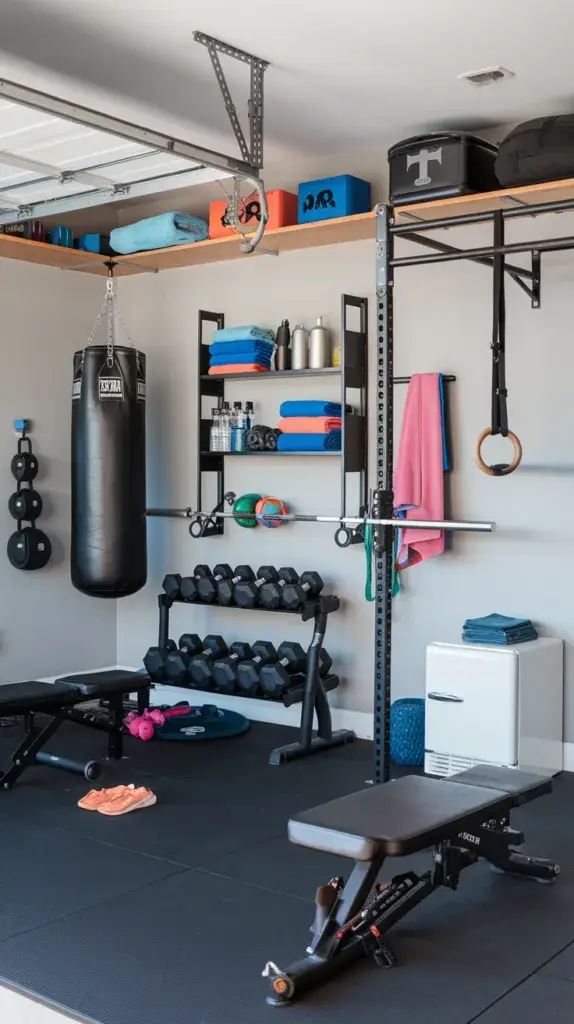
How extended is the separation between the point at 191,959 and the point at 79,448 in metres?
3.16

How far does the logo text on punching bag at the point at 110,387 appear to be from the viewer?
17.5 feet

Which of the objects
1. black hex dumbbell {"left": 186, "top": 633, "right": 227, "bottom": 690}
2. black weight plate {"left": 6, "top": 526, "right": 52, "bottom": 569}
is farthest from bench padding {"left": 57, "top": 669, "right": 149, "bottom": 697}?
black weight plate {"left": 6, "top": 526, "right": 52, "bottom": 569}

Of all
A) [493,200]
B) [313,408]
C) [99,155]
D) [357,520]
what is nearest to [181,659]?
[313,408]

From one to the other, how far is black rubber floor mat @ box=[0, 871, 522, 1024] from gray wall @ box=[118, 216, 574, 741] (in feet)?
6.98

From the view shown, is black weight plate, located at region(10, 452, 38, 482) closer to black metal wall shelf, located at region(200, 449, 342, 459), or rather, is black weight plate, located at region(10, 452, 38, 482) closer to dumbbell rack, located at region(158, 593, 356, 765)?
black metal wall shelf, located at region(200, 449, 342, 459)

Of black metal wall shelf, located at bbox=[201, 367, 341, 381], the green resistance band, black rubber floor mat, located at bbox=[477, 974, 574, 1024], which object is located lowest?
black rubber floor mat, located at bbox=[477, 974, 574, 1024]

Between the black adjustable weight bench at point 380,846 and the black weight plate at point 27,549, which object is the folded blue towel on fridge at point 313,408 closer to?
the black weight plate at point 27,549

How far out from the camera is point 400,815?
279 cm

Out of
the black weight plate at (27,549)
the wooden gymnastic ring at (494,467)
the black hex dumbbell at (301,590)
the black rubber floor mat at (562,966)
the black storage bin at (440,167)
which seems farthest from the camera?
the black weight plate at (27,549)

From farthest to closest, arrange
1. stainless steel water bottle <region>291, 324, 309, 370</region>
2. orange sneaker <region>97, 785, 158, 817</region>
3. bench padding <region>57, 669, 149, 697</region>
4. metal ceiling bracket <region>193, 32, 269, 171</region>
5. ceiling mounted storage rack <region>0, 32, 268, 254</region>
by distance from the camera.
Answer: stainless steel water bottle <region>291, 324, 309, 370</region>
bench padding <region>57, 669, 149, 697</region>
orange sneaker <region>97, 785, 158, 817</region>
metal ceiling bracket <region>193, 32, 269, 171</region>
ceiling mounted storage rack <region>0, 32, 268, 254</region>

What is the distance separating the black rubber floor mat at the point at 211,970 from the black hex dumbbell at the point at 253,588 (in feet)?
7.20

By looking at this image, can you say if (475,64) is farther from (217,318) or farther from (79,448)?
(79,448)

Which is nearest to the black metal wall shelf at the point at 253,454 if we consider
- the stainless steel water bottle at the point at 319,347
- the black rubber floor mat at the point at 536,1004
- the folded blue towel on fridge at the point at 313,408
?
the folded blue towel on fridge at the point at 313,408

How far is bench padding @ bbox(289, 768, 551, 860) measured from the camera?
103 inches
